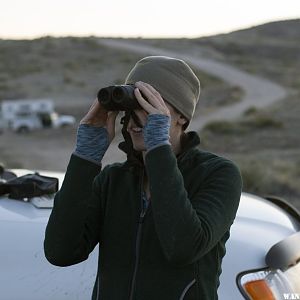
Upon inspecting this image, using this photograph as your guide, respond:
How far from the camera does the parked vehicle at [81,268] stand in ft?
8.10

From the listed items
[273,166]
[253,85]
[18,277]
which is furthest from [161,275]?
[253,85]

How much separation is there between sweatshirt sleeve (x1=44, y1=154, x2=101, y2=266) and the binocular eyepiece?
7.5 inches

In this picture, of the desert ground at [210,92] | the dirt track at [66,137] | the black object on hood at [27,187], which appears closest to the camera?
the black object on hood at [27,187]

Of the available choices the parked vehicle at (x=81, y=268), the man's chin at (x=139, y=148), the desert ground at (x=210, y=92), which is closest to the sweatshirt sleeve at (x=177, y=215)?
the man's chin at (x=139, y=148)

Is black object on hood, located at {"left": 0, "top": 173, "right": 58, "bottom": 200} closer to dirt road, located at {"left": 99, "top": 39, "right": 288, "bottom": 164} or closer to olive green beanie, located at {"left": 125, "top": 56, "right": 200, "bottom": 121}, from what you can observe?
olive green beanie, located at {"left": 125, "top": 56, "right": 200, "bottom": 121}

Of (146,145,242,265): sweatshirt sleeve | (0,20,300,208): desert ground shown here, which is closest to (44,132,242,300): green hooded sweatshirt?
(146,145,242,265): sweatshirt sleeve

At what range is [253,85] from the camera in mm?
47938

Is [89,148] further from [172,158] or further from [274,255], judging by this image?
[274,255]

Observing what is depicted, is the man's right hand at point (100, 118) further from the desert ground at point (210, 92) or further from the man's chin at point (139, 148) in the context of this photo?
the desert ground at point (210, 92)

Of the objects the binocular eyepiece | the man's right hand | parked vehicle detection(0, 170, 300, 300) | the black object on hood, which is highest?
the binocular eyepiece

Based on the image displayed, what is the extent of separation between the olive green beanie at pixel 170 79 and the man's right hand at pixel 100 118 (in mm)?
109

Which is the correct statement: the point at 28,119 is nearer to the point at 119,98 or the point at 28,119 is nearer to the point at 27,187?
the point at 27,187

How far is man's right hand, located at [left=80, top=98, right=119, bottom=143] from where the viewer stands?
1996mm

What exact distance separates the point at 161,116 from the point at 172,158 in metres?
0.12
